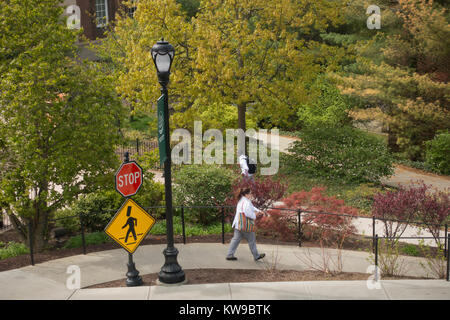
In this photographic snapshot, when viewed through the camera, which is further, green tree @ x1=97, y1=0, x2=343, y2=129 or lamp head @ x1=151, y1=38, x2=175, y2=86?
green tree @ x1=97, y1=0, x2=343, y2=129

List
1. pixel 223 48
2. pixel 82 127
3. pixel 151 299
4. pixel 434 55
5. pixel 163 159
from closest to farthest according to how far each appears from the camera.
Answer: pixel 151 299 < pixel 163 159 < pixel 82 127 < pixel 223 48 < pixel 434 55

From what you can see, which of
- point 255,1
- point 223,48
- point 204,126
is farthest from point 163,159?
point 204,126

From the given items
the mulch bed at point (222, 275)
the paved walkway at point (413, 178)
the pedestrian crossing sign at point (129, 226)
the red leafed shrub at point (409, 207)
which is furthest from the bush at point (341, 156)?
the pedestrian crossing sign at point (129, 226)

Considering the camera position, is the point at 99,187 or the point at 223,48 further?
the point at 223,48

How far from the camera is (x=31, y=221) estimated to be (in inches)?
456

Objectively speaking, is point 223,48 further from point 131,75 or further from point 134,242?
point 134,242

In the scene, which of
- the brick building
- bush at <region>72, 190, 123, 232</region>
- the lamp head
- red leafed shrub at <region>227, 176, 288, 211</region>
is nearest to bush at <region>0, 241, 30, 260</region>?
bush at <region>72, 190, 123, 232</region>

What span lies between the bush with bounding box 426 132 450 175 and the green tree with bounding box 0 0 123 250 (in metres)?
12.6

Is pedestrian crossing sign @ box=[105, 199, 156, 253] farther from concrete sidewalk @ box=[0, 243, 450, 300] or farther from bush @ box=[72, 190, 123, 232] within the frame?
bush @ box=[72, 190, 123, 232]

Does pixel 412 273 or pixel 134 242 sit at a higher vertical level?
pixel 134 242

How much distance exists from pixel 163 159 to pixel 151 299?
234 centimetres

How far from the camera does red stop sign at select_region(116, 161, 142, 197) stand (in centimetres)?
959

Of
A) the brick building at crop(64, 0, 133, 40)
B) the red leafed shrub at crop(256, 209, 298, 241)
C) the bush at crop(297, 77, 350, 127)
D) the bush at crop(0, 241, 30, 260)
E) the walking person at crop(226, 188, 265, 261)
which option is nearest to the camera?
the walking person at crop(226, 188, 265, 261)

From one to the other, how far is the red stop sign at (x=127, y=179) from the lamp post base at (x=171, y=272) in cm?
135
